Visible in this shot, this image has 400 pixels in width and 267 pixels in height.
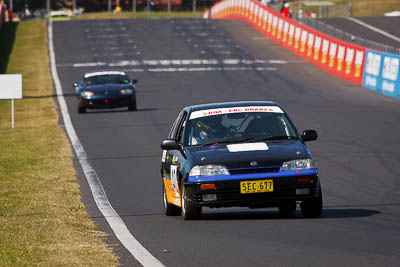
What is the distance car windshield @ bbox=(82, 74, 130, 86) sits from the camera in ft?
118

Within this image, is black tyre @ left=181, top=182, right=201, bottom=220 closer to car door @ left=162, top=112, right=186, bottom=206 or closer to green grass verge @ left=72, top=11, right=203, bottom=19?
car door @ left=162, top=112, right=186, bottom=206

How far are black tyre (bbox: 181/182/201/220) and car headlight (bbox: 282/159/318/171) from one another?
1.17 meters

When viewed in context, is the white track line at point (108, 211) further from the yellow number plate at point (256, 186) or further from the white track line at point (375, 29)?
the white track line at point (375, 29)

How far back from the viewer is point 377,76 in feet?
127

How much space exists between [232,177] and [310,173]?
88 cm

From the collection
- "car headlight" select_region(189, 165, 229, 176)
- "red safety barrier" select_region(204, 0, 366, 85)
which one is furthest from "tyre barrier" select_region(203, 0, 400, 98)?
"car headlight" select_region(189, 165, 229, 176)

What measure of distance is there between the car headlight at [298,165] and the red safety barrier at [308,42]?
96.4ft

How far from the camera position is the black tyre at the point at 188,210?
12289mm

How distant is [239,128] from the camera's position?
12.9m

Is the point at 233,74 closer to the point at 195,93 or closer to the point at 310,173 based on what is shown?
the point at 195,93

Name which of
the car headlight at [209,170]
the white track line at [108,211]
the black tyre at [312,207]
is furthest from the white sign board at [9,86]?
the black tyre at [312,207]

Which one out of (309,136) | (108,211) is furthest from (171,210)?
(309,136)

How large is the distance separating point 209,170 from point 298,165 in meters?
1.00

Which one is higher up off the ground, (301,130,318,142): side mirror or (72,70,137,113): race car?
(301,130,318,142): side mirror
